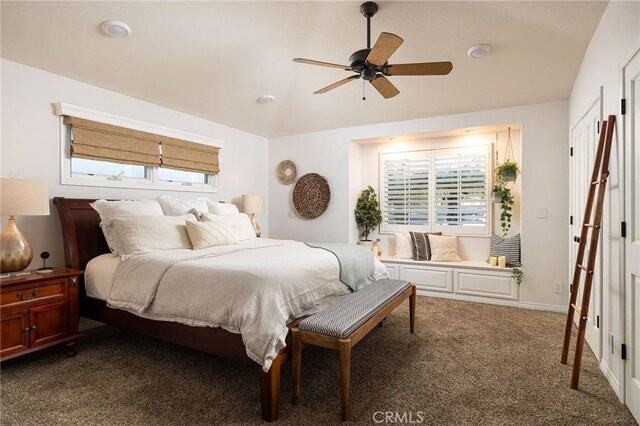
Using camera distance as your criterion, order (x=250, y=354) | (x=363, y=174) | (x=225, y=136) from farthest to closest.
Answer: (x=363, y=174)
(x=225, y=136)
(x=250, y=354)

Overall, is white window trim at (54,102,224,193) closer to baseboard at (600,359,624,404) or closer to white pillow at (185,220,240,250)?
white pillow at (185,220,240,250)

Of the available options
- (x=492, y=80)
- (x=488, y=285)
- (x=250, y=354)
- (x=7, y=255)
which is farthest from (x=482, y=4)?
(x=7, y=255)

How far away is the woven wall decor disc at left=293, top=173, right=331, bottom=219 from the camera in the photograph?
5398 millimetres

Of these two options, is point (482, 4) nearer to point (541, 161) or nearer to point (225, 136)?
point (541, 161)

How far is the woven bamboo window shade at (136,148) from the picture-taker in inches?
133

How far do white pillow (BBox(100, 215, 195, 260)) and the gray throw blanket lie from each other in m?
1.32

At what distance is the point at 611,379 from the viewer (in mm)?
2203

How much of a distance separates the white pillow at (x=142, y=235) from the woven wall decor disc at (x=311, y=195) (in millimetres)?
2524

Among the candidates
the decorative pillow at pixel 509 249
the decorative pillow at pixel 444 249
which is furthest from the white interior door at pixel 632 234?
the decorative pillow at pixel 444 249

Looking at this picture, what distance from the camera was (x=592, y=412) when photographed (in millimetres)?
1937

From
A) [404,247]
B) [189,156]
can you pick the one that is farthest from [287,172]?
[404,247]

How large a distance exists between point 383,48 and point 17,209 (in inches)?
112

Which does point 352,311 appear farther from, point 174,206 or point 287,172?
point 287,172

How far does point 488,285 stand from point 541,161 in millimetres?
1632
